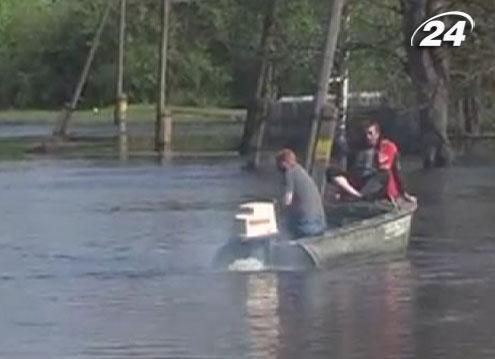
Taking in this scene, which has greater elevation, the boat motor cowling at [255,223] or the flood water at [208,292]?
the boat motor cowling at [255,223]

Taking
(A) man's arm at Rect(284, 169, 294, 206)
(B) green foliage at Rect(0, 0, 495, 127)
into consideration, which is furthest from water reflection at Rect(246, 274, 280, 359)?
(B) green foliage at Rect(0, 0, 495, 127)

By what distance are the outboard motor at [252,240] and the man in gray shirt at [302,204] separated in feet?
1.90

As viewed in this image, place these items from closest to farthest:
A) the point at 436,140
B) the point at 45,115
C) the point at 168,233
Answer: the point at 168,233 → the point at 436,140 → the point at 45,115

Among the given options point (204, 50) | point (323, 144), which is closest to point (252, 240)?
point (323, 144)

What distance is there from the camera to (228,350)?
47.3ft

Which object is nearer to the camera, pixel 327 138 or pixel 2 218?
pixel 327 138

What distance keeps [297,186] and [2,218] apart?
10.2m

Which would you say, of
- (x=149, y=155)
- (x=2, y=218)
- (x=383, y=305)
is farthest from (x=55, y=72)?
(x=383, y=305)

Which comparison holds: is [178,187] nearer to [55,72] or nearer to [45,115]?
[45,115]

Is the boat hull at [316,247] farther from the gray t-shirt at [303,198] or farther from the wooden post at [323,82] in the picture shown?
the wooden post at [323,82]

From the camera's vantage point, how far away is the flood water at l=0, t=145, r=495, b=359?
14836mm

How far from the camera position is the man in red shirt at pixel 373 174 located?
2272 centimetres

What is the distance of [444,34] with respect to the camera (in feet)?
147

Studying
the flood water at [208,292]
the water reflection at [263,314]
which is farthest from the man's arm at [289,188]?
the water reflection at [263,314]
